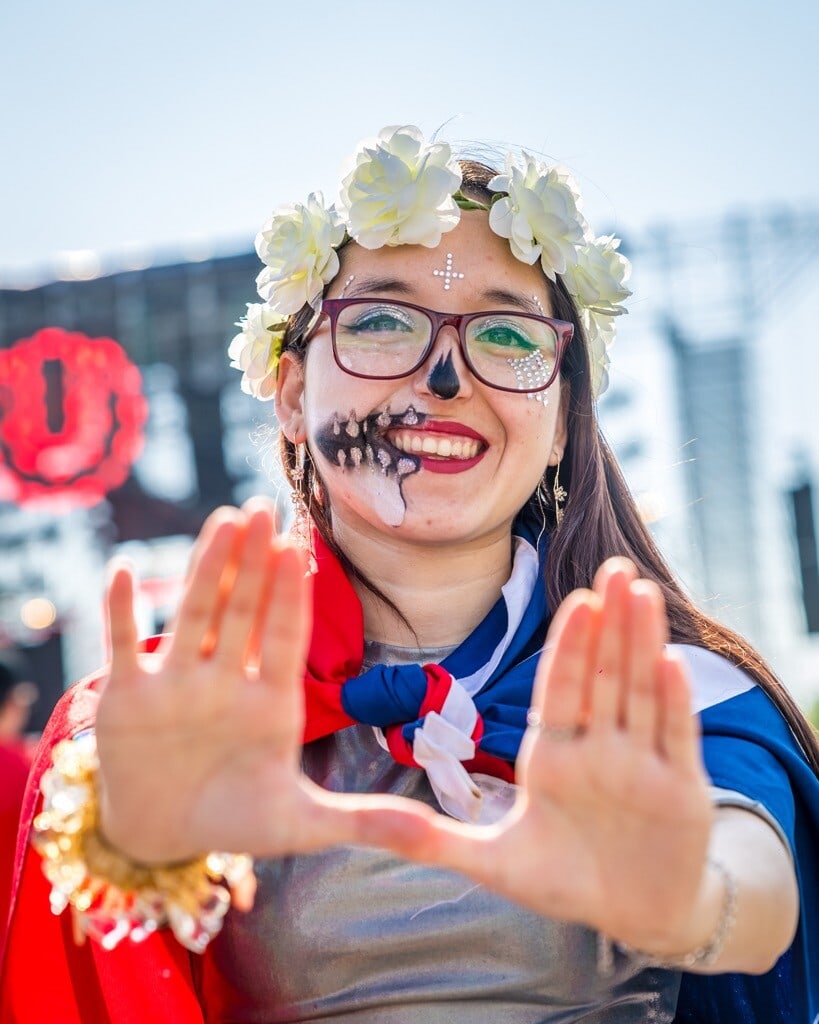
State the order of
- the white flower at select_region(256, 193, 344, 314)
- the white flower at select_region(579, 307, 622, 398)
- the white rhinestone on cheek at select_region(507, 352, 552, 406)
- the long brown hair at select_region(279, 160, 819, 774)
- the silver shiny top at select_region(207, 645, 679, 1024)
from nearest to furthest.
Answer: the silver shiny top at select_region(207, 645, 679, 1024) → the long brown hair at select_region(279, 160, 819, 774) → the white rhinestone on cheek at select_region(507, 352, 552, 406) → the white flower at select_region(256, 193, 344, 314) → the white flower at select_region(579, 307, 622, 398)

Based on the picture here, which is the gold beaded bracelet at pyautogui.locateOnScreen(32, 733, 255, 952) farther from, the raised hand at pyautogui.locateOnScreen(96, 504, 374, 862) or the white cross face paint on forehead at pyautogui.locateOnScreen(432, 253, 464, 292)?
the white cross face paint on forehead at pyautogui.locateOnScreen(432, 253, 464, 292)

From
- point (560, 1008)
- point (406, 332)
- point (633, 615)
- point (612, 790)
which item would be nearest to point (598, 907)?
point (612, 790)

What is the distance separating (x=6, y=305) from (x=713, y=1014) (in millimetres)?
13989

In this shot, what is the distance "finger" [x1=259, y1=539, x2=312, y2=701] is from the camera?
51.6 inches

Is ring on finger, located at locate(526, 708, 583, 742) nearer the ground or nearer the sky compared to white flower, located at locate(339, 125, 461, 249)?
nearer the ground

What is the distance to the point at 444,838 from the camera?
1.27 metres

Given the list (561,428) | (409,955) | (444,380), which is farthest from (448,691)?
(561,428)

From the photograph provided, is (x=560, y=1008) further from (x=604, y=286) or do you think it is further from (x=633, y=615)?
(x=604, y=286)

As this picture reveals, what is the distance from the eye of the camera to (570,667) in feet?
4.22

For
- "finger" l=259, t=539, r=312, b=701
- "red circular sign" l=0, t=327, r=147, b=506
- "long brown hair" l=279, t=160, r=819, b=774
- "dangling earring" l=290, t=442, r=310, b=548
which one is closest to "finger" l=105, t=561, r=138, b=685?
"finger" l=259, t=539, r=312, b=701

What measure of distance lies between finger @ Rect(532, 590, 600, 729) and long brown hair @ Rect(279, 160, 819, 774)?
832 millimetres

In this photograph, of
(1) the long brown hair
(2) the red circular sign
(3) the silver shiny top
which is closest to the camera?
(3) the silver shiny top

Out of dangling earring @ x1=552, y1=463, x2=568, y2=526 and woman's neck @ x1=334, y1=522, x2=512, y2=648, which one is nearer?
woman's neck @ x1=334, y1=522, x2=512, y2=648

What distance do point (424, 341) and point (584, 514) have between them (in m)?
0.43
